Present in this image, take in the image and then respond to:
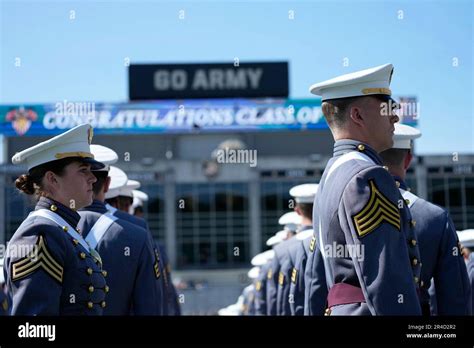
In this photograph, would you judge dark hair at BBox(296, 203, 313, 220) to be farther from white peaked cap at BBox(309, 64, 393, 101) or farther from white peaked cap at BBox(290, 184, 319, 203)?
white peaked cap at BBox(309, 64, 393, 101)

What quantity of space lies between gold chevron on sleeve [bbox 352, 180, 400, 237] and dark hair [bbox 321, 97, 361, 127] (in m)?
0.38

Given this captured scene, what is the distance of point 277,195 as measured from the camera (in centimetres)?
4097

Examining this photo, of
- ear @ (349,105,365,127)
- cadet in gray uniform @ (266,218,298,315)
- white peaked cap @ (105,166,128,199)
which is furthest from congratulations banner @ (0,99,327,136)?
ear @ (349,105,365,127)

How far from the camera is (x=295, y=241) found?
7.08 metres

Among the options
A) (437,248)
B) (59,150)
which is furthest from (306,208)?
(59,150)

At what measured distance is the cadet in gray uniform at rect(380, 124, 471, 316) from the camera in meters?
4.00

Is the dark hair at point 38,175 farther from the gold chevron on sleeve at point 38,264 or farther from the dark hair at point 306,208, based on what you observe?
the dark hair at point 306,208

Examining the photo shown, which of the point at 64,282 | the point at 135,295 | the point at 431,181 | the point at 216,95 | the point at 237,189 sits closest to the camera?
the point at 64,282

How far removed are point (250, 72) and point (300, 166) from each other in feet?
17.8

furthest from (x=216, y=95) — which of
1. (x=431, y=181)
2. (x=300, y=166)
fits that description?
(x=431, y=181)

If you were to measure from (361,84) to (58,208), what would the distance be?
1.44 m

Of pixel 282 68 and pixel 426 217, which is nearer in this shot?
pixel 426 217

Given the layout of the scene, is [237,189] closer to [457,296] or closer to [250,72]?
[250,72]

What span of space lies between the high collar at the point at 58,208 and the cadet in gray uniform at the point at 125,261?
921mm
